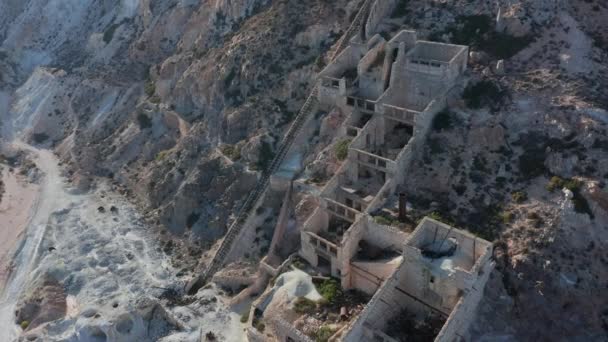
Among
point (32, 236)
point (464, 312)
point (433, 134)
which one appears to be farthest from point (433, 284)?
point (32, 236)

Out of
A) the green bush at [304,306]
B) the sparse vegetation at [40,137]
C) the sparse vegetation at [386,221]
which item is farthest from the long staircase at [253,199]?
the sparse vegetation at [40,137]

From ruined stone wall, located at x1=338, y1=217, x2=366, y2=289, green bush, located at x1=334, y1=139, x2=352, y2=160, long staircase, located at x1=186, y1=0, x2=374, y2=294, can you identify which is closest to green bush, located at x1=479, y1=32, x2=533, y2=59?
long staircase, located at x1=186, y1=0, x2=374, y2=294

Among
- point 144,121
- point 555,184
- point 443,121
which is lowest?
point 144,121

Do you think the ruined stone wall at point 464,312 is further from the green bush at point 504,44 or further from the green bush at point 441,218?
the green bush at point 504,44

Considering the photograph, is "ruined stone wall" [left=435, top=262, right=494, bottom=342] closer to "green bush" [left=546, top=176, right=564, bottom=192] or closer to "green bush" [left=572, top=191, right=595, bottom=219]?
"green bush" [left=572, top=191, right=595, bottom=219]

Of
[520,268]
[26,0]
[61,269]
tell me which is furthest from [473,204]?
[26,0]

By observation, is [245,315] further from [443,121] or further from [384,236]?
[443,121]
